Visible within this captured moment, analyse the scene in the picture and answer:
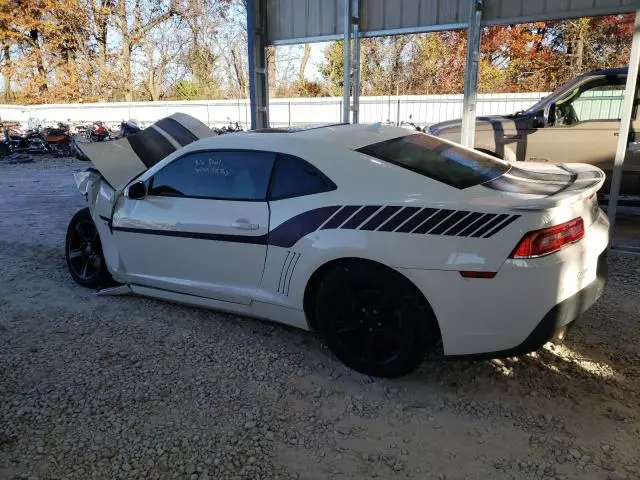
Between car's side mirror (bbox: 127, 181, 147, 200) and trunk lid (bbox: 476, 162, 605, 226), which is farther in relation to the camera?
car's side mirror (bbox: 127, 181, 147, 200)

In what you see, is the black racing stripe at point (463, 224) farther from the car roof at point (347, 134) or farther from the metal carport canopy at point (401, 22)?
the metal carport canopy at point (401, 22)

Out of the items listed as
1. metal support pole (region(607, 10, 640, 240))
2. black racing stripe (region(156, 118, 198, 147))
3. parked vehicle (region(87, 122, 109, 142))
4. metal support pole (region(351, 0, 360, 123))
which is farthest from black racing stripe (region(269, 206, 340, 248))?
parked vehicle (region(87, 122, 109, 142))

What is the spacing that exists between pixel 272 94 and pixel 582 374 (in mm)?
26236

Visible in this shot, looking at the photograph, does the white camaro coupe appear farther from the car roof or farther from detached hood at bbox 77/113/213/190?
detached hood at bbox 77/113/213/190

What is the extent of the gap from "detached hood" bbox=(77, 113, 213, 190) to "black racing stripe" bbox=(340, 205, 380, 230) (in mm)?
2326

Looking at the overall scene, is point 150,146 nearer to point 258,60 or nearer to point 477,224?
point 258,60

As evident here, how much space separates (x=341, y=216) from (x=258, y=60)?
18.7 ft

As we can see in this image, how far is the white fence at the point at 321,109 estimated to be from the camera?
56.1 feet

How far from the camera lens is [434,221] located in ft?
9.16

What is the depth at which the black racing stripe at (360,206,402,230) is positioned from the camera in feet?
9.57

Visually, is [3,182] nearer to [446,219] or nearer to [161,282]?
[161,282]

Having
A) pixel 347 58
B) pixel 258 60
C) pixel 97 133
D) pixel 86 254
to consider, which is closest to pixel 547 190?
pixel 86 254

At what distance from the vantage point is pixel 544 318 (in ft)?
8.75

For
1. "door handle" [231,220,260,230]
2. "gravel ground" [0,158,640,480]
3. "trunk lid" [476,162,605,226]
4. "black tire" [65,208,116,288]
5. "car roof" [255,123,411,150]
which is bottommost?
"gravel ground" [0,158,640,480]
